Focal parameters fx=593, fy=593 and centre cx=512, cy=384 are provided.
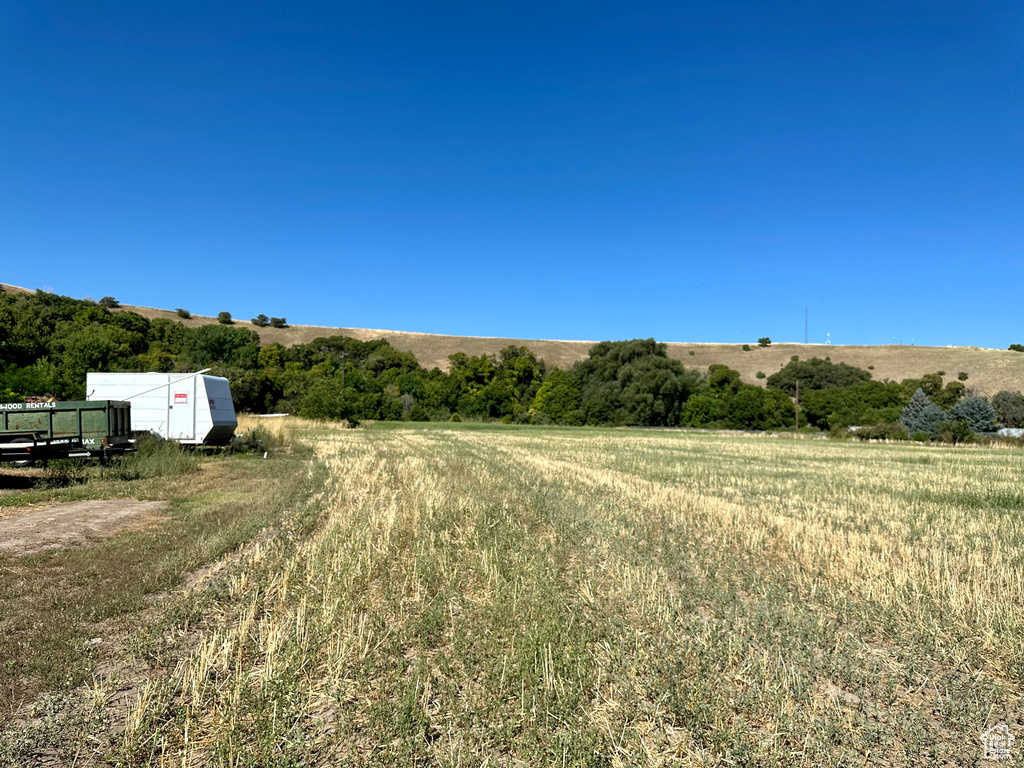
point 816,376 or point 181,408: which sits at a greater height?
point 816,376

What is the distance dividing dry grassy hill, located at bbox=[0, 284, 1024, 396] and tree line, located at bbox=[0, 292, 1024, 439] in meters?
6.12

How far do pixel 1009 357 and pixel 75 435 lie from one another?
378ft

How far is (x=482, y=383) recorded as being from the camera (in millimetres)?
86688

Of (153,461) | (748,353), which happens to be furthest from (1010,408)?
(153,461)

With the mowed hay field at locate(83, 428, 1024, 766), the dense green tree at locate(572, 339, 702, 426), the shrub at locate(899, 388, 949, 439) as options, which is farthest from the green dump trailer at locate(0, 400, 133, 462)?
the dense green tree at locate(572, 339, 702, 426)

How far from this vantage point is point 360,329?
116875 millimetres

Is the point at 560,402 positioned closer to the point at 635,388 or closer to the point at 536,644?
the point at 635,388

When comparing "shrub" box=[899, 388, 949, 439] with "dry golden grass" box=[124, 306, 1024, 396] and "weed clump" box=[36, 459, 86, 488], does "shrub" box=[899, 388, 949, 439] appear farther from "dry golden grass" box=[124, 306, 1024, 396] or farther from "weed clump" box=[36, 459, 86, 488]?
"weed clump" box=[36, 459, 86, 488]

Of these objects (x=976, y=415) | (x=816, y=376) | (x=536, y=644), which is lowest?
(x=536, y=644)

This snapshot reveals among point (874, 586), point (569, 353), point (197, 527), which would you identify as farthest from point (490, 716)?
point (569, 353)

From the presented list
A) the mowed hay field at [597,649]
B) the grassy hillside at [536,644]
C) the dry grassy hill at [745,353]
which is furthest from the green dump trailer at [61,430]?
the dry grassy hill at [745,353]

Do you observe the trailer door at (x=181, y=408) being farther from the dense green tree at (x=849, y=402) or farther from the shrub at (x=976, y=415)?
the dense green tree at (x=849, y=402)

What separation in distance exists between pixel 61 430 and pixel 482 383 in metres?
71.7

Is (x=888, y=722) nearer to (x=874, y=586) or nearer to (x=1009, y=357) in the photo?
(x=874, y=586)
